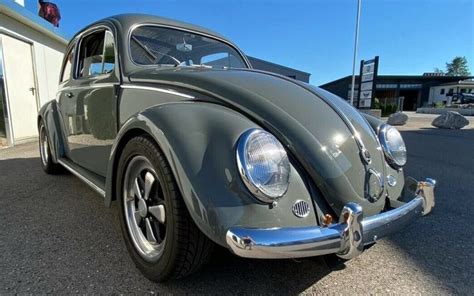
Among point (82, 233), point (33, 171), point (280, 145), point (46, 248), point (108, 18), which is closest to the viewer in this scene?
point (280, 145)

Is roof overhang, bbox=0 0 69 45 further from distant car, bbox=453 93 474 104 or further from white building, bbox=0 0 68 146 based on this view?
distant car, bbox=453 93 474 104

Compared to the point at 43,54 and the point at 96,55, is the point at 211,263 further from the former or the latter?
the point at 43,54

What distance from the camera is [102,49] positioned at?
9.73 ft

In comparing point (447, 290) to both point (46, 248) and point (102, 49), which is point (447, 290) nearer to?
point (46, 248)

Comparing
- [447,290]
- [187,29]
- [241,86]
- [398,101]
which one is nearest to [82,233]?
[241,86]

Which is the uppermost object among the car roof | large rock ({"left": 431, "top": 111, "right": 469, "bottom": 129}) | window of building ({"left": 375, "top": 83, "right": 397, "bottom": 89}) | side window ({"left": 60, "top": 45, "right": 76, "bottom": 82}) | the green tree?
the green tree

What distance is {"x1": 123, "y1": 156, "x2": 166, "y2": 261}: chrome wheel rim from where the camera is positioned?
185 centimetres

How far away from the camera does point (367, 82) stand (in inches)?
643

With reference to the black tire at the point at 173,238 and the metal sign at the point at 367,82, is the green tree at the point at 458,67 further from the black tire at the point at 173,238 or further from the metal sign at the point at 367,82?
the black tire at the point at 173,238

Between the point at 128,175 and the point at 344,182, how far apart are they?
130 cm

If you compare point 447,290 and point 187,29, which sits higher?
point 187,29

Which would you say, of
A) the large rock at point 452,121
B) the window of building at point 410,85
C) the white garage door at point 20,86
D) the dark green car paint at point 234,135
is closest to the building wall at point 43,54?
the white garage door at point 20,86

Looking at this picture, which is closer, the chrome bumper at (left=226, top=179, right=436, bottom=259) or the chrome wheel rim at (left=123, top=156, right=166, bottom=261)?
the chrome bumper at (left=226, top=179, right=436, bottom=259)

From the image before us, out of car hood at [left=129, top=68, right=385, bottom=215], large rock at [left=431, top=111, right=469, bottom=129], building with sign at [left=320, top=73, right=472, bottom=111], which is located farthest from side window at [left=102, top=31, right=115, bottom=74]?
building with sign at [left=320, top=73, right=472, bottom=111]
